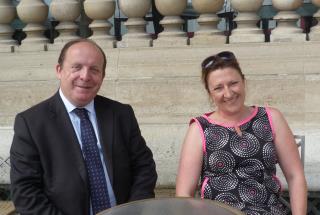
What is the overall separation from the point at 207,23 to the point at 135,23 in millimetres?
590

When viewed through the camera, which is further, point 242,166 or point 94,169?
point 242,166

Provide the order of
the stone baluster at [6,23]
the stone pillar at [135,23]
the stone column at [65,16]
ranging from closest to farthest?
the stone pillar at [135,23]
the stone column at [65,16]
the stone baluster at [6,23]

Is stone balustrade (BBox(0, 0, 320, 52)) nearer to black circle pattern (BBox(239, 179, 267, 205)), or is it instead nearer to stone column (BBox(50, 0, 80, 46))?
stone column (BBox(50, 0, 80, 46))

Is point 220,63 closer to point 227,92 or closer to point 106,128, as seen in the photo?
point 227,92

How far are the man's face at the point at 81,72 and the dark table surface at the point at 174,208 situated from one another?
2.47ft

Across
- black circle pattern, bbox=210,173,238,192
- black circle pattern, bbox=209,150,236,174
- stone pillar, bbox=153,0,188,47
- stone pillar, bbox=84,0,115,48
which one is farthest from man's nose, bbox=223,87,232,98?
stone pillar, bbox=84,0,115,48

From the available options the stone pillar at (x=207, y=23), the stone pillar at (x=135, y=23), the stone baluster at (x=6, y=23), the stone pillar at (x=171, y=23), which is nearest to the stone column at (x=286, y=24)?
the stone pillar at (x=207, y=23)

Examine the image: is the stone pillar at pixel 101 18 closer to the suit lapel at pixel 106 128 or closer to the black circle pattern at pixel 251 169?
the suit lapel at pixel 106 128

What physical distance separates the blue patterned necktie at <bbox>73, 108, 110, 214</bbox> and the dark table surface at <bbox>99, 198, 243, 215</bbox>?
56cm

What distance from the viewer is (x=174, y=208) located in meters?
2.02

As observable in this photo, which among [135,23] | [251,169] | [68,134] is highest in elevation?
[135,23]

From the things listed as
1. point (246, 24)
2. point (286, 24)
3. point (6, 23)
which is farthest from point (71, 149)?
point (6, 23)

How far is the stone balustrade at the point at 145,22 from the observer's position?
4.16 meters

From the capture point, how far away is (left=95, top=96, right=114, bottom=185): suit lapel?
8.79ft
